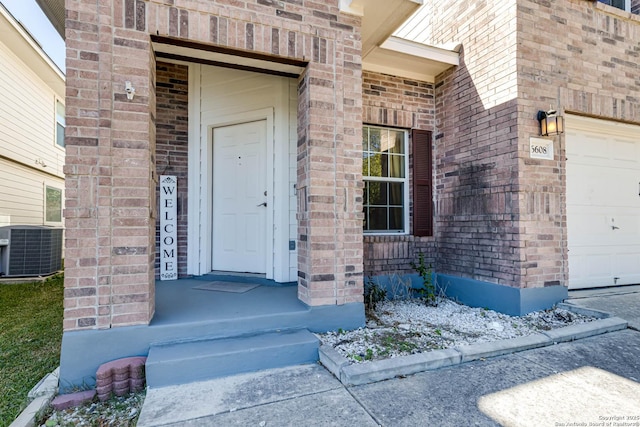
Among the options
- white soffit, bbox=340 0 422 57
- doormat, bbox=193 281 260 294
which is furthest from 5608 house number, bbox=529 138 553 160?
doormat, bbox=193 281 260 294

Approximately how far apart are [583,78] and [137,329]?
5489 mm

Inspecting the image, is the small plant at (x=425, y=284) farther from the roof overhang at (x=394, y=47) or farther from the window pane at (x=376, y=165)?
the roof overhang at (x=394, y=47)

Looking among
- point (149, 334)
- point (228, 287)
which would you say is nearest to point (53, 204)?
point (228, 287)

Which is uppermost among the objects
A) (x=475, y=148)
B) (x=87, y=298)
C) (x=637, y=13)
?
(x=637, y=13)

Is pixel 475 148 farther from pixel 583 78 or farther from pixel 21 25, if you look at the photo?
pixel 21 25

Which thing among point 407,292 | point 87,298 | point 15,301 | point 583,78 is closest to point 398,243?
point 407,292

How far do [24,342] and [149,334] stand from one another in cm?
157

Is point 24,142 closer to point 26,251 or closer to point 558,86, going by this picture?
point 26,251

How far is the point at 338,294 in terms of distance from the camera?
317 cm

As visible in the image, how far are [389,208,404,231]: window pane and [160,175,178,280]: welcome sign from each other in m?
2.88

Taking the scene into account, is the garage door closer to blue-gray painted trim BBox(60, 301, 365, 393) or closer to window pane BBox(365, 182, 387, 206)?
window pane BBox(365, 182, 387, 206)

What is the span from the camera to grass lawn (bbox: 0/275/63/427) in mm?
2326

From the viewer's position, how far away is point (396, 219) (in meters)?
4.81

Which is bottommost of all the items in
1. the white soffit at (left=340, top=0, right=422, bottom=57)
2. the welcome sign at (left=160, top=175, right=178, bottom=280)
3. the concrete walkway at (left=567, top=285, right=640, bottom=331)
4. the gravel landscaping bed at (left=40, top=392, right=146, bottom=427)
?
the gravel landscaping bed at (left=40, top=392, right=146, bottom=427)
